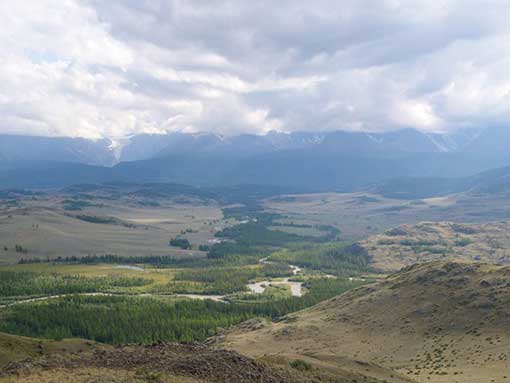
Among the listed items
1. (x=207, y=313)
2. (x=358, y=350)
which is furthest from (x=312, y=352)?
(x=207, y=313)

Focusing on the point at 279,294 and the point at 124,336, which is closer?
the point at 124,336

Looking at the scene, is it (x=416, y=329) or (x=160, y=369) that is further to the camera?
(x=416, y=329)

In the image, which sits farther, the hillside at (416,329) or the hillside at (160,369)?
the hillside at (416,329)

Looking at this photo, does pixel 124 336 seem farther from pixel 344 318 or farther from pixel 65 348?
pixel 344 318

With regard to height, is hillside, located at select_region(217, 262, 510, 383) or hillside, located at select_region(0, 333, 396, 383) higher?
hillside, located at select_region(0, 333, 396, 383)

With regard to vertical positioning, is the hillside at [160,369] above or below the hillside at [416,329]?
above

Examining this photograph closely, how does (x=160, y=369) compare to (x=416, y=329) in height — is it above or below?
above

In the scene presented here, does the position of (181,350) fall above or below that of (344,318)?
above

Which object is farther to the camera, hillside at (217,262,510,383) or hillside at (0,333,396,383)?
hillside at (217,262,510,383)
